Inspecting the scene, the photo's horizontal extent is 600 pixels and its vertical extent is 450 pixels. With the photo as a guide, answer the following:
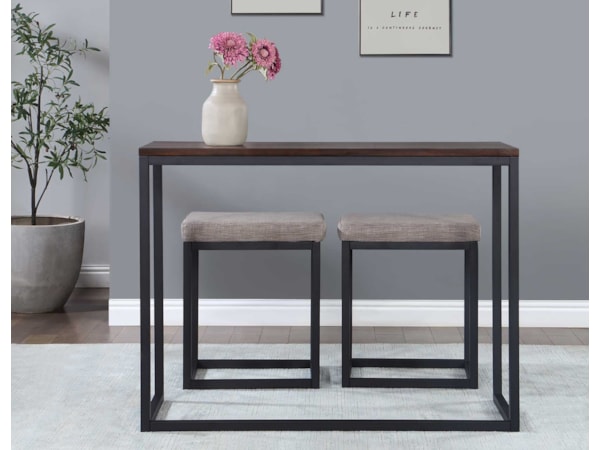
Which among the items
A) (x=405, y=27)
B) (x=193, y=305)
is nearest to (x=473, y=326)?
(x=193, y=305)

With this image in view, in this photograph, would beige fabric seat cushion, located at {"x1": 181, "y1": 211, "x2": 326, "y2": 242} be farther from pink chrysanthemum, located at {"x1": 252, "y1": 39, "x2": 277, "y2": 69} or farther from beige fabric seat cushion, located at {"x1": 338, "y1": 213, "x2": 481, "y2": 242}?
pink chrysanthemum, located at {"x1": 252, "y1": 39, "x2": 277, "y2": 69}

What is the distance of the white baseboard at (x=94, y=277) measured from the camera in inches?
203

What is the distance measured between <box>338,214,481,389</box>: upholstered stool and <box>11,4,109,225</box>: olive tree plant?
1.85m

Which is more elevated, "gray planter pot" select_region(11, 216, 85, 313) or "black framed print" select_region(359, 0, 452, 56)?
"black framed print" select_region(359, 0, 452, 56)

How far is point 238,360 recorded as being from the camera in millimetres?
3490

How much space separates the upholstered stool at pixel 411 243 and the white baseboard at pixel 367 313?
889mm

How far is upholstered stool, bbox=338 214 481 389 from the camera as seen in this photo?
309 cm

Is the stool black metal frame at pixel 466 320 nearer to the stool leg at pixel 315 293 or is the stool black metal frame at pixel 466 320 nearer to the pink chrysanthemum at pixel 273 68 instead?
the stool leg at pixel 315 293

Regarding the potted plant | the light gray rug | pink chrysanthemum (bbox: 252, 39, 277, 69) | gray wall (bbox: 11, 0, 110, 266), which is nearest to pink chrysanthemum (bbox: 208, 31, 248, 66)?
pink chrysanthemum (bbox: 252, 39, 277, 69)

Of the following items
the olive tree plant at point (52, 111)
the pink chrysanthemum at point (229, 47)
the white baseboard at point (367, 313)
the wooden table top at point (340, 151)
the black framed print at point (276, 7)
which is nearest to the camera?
the wooden table top at point (340, 151)

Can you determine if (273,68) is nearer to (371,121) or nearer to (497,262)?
(497,262)

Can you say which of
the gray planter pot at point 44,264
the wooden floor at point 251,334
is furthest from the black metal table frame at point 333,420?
the gray planter pot at point 44,264

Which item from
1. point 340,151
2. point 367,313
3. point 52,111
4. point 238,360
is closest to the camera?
point 340,151

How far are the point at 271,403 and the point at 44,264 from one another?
1.73 meters
